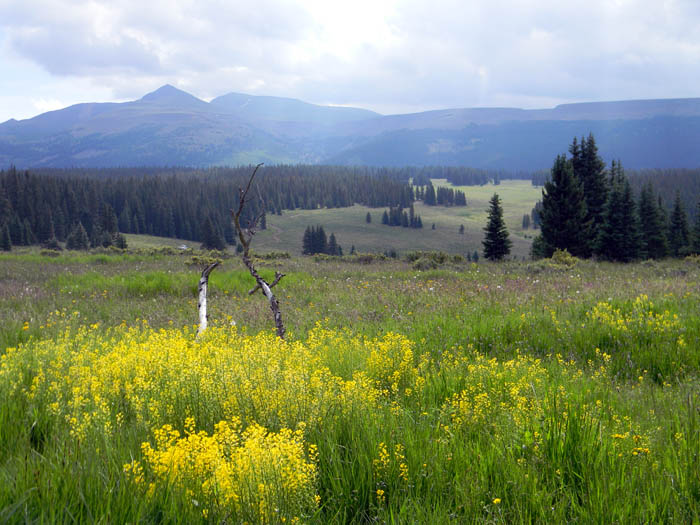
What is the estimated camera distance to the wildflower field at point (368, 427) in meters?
2.66

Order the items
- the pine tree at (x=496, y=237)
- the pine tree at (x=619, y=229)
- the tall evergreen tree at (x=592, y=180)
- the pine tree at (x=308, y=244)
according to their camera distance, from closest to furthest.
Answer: the pine tree at (x=619, y=229) < the tall evergreen tree at (x=592, y=180) < the pine tree at (x=496, y=237) < the pine tree at (x=308, y=244)

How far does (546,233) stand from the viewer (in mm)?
38719

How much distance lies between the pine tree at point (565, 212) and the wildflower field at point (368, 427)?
3162 centimetres

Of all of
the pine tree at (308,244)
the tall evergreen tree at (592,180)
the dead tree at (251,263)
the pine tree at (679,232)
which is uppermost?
the tall evergreen tree at (592,180)

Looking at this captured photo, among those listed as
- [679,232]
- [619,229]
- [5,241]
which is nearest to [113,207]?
A: [5,241]

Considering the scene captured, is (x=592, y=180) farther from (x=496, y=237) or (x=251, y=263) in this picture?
(x=251, y=263)

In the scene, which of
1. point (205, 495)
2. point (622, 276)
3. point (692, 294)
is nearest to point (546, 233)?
point (622, 276)

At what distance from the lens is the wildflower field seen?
8.73 feet

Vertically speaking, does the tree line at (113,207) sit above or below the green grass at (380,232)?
above

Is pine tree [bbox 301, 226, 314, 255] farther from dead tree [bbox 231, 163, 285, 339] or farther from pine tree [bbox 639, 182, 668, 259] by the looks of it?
dead tree [bbox 231, 163, 285, 339]

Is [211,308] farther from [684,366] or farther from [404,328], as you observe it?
[684,366]

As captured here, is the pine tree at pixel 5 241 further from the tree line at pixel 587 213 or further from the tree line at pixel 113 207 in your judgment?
the tree line at pixel 587 213

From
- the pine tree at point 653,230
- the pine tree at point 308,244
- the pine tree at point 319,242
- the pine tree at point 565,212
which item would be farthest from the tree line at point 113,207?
the pine tree at point 653,230

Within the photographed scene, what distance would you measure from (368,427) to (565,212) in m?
38.7
